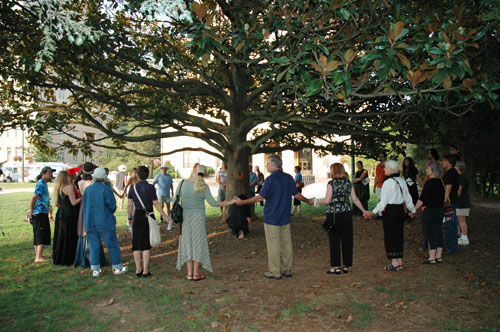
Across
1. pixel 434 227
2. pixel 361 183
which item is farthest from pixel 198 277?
pixel 361 183

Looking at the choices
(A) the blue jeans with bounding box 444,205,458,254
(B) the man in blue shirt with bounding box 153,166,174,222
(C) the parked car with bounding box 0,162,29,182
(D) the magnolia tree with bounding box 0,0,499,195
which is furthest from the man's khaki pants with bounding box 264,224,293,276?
(C) the parked car with bounding box 0,162,29,182

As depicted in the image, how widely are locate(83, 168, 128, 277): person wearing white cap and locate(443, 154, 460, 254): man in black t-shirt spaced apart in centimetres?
623

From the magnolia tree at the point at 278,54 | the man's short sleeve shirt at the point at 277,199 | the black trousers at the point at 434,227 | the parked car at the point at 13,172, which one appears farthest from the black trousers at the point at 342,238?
the parked car at the point at 13,172

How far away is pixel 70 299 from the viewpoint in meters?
5.79

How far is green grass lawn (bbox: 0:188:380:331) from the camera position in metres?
4.84

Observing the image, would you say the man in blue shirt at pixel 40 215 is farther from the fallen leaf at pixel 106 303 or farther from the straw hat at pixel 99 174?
the fallen leaf at pixel 106 303

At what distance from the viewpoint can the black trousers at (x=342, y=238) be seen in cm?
696

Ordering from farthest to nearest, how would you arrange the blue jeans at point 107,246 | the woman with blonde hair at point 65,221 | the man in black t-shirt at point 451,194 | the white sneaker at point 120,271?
the man in black t-shirt at point 451,194
the woman with blonde hair at point 65,221
the white sneaker at point 120,271
the blue jeans at point 107,246

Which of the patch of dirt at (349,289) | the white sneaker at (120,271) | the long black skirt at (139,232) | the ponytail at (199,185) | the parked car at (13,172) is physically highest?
the parked car at (13,172)

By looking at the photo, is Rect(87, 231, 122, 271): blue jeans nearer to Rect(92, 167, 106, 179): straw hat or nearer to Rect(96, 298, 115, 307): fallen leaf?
Rect(92, 167, 106, 179): straw hat

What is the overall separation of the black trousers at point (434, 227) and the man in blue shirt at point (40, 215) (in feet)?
23.8

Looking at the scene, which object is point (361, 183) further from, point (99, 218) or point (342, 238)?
point (99, 218)

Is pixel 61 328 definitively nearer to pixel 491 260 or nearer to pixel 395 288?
pixel 395 288

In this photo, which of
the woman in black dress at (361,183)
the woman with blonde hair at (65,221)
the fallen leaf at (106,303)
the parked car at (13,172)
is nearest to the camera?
the fallen leaf at (106,303)
